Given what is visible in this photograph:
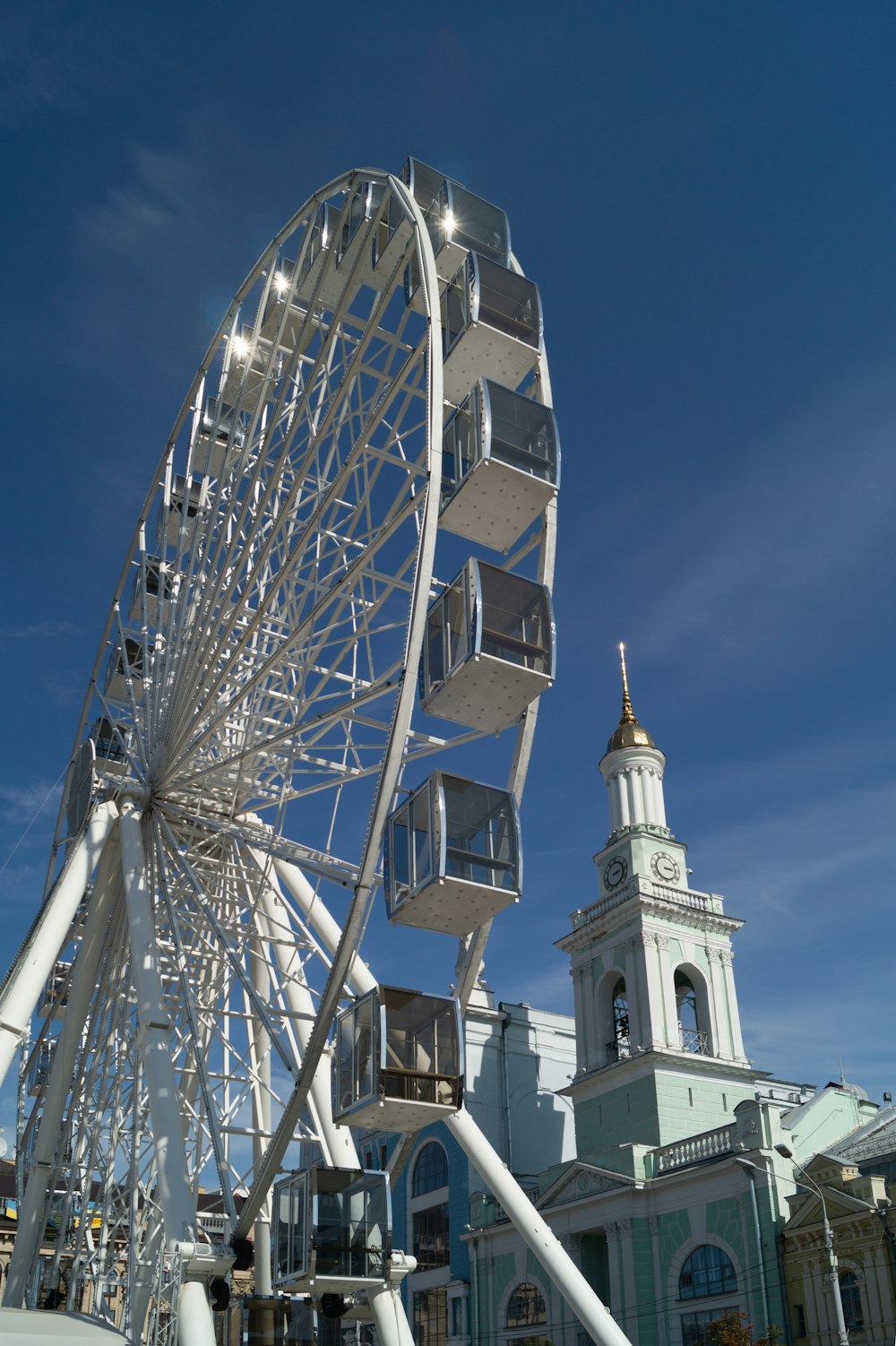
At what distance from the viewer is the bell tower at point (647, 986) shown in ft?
140

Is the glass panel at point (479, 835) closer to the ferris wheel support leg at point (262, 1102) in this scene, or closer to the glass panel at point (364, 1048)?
the glass panel at point (364, 1048)

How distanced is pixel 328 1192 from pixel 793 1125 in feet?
87.0

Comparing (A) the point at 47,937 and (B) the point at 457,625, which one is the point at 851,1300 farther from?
(B) the point at 457,625

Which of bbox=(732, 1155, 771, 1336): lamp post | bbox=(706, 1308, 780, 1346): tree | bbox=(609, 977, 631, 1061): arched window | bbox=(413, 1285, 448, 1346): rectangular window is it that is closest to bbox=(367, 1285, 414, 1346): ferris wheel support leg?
bbox=(706, 1308, 780, 1346): tree

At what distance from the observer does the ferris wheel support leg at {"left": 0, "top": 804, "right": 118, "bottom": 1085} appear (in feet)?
68.2

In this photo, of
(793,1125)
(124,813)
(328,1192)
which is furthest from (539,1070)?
(328,1192)

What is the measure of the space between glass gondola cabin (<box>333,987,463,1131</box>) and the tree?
62.0 feet

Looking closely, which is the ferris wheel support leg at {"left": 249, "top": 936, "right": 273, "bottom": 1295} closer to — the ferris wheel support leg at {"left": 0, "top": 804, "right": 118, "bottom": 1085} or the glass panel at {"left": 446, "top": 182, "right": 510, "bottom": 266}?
the ferris wheel support leg at {"left": 0, "top": 804, "right": 118, "bottom": 1085}

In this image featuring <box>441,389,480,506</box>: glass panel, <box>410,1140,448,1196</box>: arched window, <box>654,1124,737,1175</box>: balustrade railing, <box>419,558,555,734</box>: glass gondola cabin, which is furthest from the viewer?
<box>410,1140,448,1196</box>: arched window

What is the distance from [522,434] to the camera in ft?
61.9

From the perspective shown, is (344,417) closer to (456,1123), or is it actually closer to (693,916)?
(456,1123)

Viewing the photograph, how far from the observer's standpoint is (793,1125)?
130 feet

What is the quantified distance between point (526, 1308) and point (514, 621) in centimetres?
3420

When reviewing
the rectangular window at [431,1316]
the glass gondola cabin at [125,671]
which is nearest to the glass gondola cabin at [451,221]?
the glass gondola cabin at [125,671]
